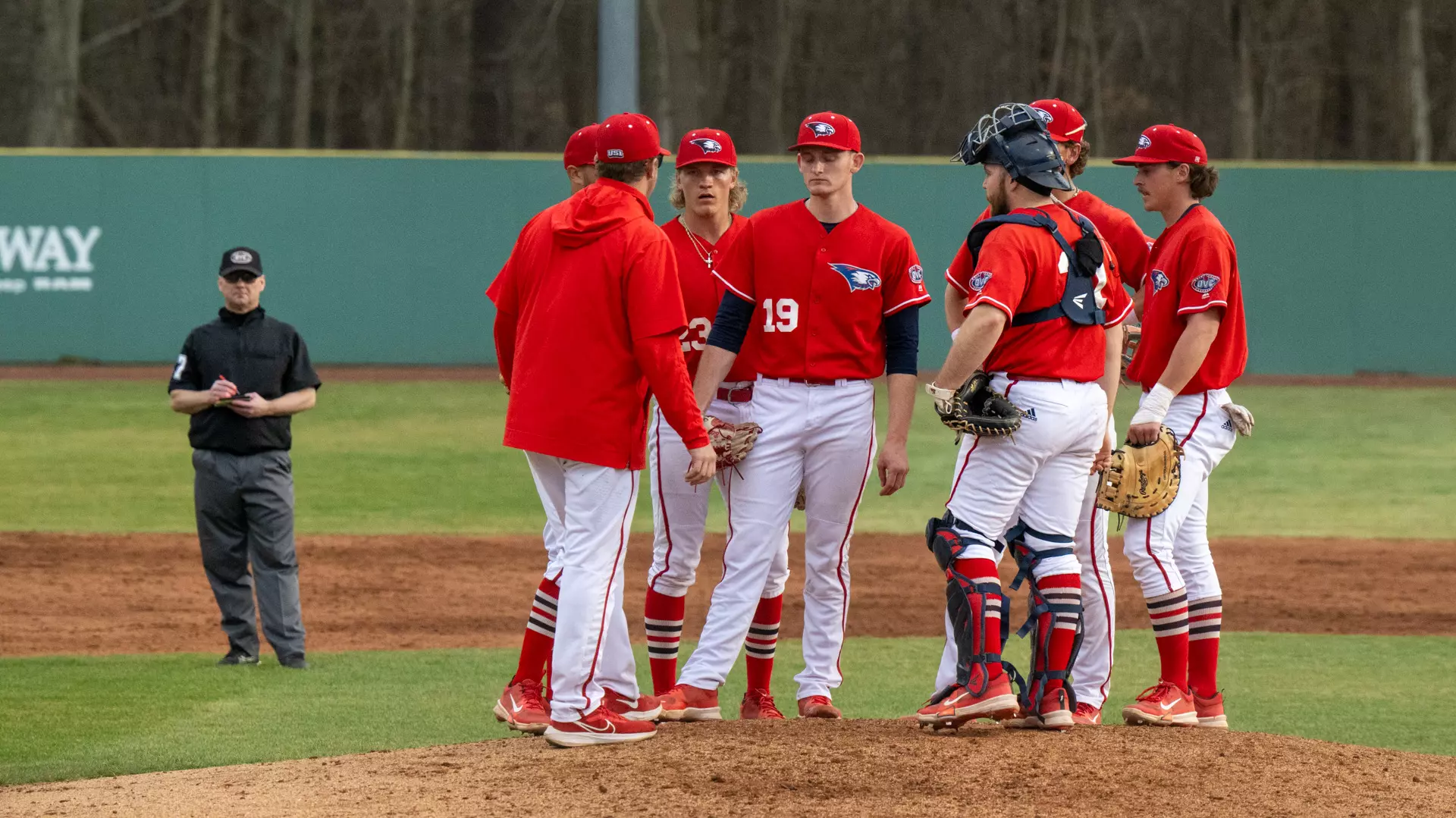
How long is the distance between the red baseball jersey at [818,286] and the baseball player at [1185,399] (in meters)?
0.92

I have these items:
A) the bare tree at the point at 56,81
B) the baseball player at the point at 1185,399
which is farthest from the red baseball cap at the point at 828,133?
the bare tree at the point at 56,81

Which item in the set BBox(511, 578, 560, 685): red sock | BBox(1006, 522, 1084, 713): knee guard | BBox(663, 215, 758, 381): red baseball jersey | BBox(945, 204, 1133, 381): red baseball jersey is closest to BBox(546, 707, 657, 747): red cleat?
BBox(511, 578, 560, 685): red sock

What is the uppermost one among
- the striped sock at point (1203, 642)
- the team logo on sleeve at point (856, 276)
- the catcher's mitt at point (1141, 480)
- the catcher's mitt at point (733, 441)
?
the team logo on sleeve at point (856, 276)

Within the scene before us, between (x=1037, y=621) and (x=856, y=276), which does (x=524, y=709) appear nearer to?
(x=1037, y=621)

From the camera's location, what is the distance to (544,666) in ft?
18.4

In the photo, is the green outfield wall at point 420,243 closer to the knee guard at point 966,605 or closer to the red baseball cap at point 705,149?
the red baseball cap at point 705,149

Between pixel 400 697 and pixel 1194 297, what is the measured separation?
3.77m

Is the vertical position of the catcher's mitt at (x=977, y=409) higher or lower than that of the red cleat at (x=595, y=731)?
higher

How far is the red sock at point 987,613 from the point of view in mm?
4926

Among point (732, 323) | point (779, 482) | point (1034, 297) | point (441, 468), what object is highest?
point (1034, 297)

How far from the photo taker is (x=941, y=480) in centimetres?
1438

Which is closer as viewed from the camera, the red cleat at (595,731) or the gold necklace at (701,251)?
the red cleat at (595,731)

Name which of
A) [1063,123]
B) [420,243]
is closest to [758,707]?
[1063,123]

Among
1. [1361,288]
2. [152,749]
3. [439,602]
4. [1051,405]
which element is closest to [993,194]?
[1051,405]
